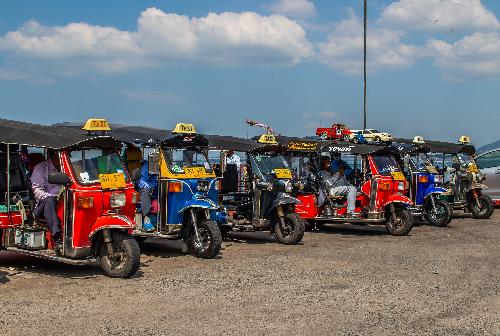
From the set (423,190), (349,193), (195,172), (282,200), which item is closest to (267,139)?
(282,200)

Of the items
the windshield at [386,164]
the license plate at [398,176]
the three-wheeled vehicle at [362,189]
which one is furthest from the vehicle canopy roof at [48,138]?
the license plate at [398,176]

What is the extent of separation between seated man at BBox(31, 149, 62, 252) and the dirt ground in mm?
646

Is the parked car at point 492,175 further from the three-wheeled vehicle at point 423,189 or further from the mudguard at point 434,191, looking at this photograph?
the mudguard at point 434,191

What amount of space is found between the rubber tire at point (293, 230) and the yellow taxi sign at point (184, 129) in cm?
246

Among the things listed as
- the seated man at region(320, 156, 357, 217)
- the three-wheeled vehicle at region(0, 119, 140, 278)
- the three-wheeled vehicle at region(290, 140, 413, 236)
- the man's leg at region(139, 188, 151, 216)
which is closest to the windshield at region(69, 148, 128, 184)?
the three-wheeled vehicle at region(0, 119, 140, 278)

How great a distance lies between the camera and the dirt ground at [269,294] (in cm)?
669

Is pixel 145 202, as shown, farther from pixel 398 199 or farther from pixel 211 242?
pixel 398 199

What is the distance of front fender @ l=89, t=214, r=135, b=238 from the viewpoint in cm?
894

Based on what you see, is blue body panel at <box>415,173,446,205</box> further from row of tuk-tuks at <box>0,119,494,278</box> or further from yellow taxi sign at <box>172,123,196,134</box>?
yellow taxi sign at <box>172,123,196,134</box>

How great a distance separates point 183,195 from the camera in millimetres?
11391

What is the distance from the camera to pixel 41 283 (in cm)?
874

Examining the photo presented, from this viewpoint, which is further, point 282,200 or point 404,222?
point 404,222

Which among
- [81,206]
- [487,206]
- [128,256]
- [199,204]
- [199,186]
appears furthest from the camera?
[487,206]

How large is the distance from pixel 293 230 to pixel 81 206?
15.8 feet
